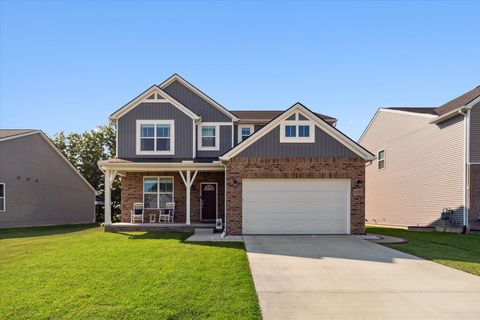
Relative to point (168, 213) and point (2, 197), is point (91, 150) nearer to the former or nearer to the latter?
point (2, 197)

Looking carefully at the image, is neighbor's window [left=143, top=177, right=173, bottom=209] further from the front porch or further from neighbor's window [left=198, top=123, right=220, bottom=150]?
neighbor's window [left=198, top=123, right=220, bottom=150]

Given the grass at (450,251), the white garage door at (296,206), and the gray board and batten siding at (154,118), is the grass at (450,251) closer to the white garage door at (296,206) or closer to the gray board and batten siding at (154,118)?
the white garage door at (296,206)

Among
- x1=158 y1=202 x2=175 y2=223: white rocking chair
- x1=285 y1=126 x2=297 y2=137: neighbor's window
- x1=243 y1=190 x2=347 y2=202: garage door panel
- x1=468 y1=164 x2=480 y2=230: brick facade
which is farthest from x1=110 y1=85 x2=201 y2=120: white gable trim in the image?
x1=468 y1=164 x2=480 y2=230: brick facade

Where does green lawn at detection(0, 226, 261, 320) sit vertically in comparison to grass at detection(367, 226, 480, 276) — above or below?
above

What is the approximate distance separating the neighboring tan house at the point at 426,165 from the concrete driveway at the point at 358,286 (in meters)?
8.30

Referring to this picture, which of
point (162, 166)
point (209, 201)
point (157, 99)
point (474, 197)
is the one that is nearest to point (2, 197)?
point (157, 99)

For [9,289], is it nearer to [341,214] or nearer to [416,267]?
[416,267]

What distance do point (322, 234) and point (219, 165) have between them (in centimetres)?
520

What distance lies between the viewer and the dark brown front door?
18.2 metres

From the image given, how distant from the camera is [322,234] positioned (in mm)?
14594

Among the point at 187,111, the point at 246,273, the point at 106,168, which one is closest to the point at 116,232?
the point at 106,168

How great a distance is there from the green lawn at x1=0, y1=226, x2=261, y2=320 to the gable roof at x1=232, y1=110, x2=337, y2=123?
10119 mm

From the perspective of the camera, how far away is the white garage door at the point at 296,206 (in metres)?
14.6

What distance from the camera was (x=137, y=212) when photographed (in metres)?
17.6
